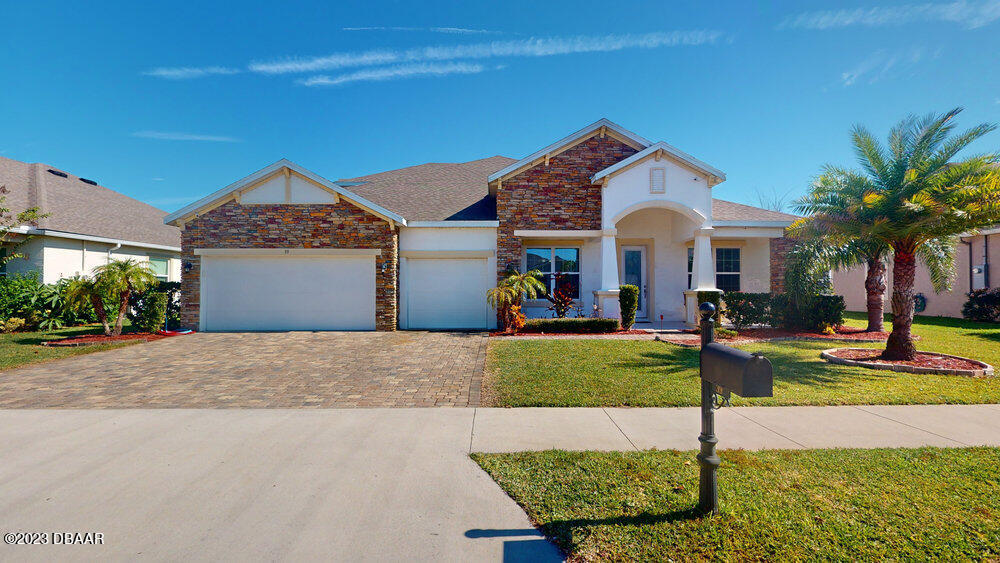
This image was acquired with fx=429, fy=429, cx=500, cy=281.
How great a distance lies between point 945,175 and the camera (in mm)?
8180

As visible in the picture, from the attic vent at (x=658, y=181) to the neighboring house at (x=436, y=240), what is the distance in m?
0.03

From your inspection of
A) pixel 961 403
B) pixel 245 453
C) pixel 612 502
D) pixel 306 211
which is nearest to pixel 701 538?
pixel 612 502

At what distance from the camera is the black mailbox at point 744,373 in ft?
8.35

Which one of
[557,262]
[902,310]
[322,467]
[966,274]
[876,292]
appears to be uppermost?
[557,262]

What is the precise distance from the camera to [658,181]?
13641 millimetres

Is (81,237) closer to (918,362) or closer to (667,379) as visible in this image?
(667,379)

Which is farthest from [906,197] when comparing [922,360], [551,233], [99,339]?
[99,339]

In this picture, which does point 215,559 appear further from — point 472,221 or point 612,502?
point 472,221

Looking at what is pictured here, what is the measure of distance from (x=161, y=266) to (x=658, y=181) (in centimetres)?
2039

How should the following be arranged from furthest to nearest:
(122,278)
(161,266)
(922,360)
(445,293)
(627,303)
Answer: (161,266) → (445,293) → (627,303) → (122,278) → (922,360)

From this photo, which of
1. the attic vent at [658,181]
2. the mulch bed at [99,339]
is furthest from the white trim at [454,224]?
the mulch bed at [99,339]

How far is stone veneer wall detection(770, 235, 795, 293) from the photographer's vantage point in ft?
47.3

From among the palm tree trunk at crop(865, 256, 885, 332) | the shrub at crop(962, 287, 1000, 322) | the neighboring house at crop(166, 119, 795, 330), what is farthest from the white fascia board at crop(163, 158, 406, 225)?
the shrub at crop(962, 287, 1000, 322)

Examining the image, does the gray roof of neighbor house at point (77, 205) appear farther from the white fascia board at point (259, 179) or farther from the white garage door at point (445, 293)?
the white garage door at point (445, 293)
